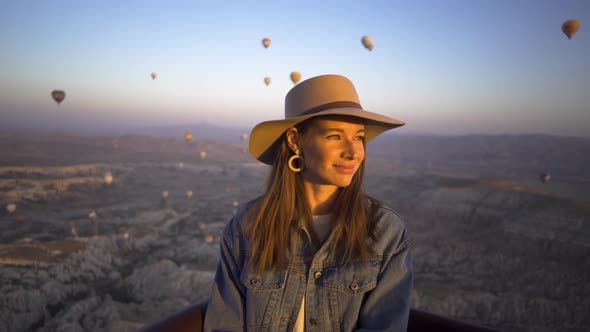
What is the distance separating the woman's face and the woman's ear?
125mm

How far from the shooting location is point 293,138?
2.23 metres

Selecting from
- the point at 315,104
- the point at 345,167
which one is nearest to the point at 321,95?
the point at 315,104

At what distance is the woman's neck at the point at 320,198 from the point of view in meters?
2.29

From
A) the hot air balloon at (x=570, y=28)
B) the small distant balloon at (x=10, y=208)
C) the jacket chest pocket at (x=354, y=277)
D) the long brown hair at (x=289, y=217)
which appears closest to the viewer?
the jacket chest pocket at (x=354, y=277)

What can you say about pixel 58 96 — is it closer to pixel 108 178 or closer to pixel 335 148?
pixel 108 178

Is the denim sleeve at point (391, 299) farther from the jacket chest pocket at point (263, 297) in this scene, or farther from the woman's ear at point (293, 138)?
the woman's ear at point (293, 138)

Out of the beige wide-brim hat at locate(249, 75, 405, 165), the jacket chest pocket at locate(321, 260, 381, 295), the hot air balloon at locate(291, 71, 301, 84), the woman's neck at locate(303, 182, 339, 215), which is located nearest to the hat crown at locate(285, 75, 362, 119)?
the beige wide-brim hat at locate(249, 75, 405, 165)

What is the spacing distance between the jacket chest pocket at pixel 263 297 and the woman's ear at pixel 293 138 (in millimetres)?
820

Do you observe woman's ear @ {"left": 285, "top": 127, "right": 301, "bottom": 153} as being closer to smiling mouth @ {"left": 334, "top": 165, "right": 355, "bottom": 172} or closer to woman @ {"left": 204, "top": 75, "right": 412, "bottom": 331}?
woman @ {"left": 204, "top": 75, "right": 412, "bottom": 331}

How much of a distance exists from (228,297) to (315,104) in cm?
139

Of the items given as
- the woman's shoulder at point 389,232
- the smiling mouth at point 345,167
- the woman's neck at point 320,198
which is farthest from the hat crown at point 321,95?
the woman's shoulder at point 389,232

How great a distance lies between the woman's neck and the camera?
7.51 feet

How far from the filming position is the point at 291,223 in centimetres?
224

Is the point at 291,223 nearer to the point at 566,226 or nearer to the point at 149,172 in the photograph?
the point at 566,226
